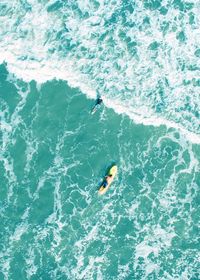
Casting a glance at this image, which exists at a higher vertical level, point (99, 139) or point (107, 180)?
point (99, 139)

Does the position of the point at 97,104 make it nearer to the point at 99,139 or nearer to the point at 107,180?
the point at 99,139

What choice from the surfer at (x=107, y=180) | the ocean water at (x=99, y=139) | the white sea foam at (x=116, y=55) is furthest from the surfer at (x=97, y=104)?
the surfer at (x=107, y=180)

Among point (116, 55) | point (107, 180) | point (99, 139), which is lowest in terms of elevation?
point (107, 180)

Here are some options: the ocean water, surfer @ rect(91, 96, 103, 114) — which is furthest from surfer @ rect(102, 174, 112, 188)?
surfer @ rect(91, 96, 103, 114)

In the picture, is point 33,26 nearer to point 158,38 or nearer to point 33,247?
point 158,38

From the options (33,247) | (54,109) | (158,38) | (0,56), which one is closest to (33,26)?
(0,56)

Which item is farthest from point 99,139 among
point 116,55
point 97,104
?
point 116,55

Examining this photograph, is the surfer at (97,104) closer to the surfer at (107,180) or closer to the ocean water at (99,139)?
the ocean water at (99,139)

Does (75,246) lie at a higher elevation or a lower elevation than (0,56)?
lower
